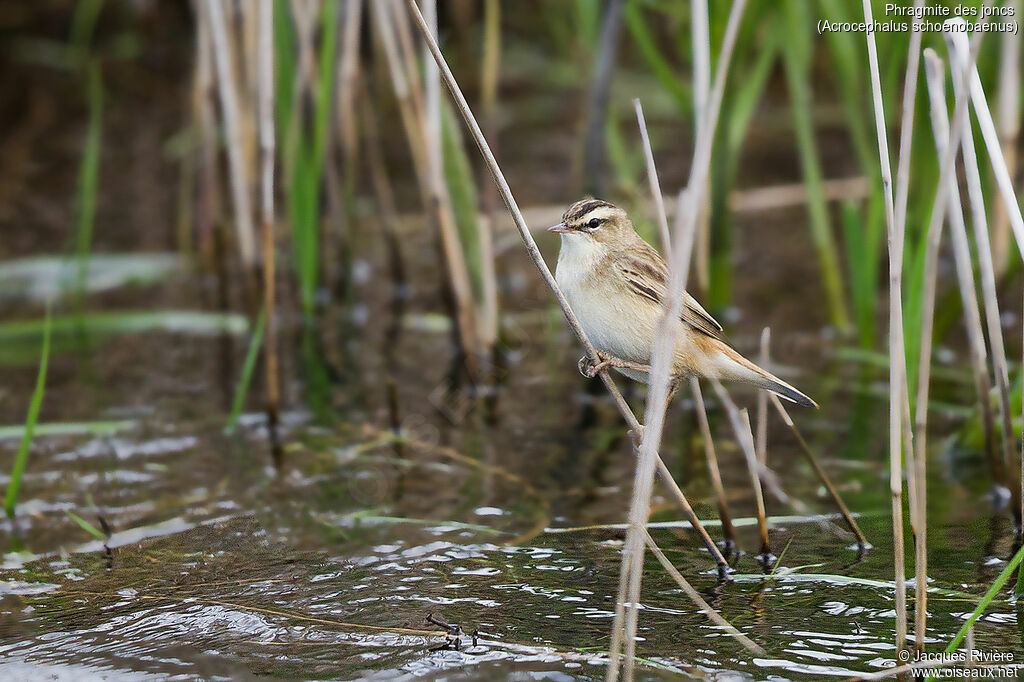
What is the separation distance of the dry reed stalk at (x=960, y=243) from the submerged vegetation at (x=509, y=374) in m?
0.01

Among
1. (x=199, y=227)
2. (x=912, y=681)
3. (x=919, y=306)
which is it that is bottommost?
(x=912, y=681)

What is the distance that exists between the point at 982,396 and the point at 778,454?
1.15 m

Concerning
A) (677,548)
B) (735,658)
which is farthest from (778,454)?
(735,658)

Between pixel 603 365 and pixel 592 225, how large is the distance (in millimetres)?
551

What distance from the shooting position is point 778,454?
4855mm

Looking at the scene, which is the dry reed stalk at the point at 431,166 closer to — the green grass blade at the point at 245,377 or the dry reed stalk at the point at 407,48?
the dry reed stalk at the point at 407,48

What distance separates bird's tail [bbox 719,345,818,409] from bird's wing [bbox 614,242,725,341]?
0.30 feet

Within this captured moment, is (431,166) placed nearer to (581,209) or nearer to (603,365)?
(581,209)

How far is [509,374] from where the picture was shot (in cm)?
581

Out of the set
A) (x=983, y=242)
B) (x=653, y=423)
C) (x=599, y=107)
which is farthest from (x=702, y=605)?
(x=599, y=107)

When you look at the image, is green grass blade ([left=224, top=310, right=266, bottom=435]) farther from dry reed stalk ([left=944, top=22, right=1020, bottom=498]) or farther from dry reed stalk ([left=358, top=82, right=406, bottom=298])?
dry reed stalk ([left=944, top=22, right=1020, bottom=498])

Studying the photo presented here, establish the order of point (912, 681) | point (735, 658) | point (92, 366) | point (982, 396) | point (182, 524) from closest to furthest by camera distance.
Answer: point (912, 681), point (735, 658), point (982, 396), point (182, 524), point (92, 366)

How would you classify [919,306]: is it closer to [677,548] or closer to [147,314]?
[677,548]

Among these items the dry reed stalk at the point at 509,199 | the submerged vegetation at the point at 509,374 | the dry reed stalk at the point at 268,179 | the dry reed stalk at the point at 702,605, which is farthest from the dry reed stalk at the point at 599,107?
the dry reed stalk at the point at 702,605
